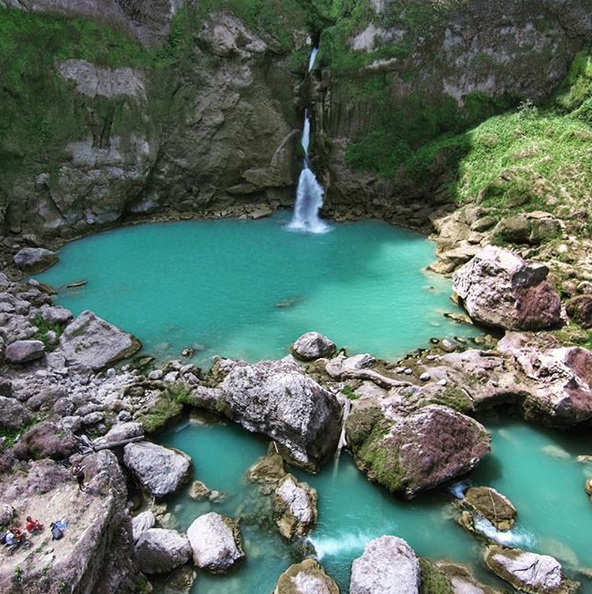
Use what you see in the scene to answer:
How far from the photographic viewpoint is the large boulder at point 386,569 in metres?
9.23

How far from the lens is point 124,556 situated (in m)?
9.33

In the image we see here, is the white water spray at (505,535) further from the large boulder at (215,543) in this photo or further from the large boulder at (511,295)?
the large boulder at (511,295)

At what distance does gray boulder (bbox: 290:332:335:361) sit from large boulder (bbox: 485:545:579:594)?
8.47 m

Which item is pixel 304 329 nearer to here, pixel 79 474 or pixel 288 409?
pixel 288 409

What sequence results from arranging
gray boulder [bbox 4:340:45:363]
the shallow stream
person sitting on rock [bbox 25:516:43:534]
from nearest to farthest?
person sitting on rock [bbox 25:516:43:534] < the shallow stream < gray boulder [bbox 4:340:45:363]

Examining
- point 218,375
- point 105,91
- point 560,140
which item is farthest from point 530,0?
point 218,375

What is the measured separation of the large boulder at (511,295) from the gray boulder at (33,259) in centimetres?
2073

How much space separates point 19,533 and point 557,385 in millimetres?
13428

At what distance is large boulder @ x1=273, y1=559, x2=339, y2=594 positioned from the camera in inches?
374

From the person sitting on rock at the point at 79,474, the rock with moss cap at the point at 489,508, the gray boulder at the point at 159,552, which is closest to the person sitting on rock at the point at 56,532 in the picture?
the person sitting on rock at the point at 79,474

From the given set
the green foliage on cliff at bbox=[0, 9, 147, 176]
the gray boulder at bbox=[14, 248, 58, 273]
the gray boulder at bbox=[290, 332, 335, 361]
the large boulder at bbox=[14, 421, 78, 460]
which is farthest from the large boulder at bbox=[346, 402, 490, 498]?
the green foliage on cliff at bbox=[0, 9, 147, 176]

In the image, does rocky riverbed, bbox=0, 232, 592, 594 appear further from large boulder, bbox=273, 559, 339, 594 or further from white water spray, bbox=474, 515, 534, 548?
white water spray, bbox=474, 515, 534, 548

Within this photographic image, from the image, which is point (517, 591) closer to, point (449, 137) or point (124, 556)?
point (124, 556)

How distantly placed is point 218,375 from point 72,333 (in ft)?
19.4
